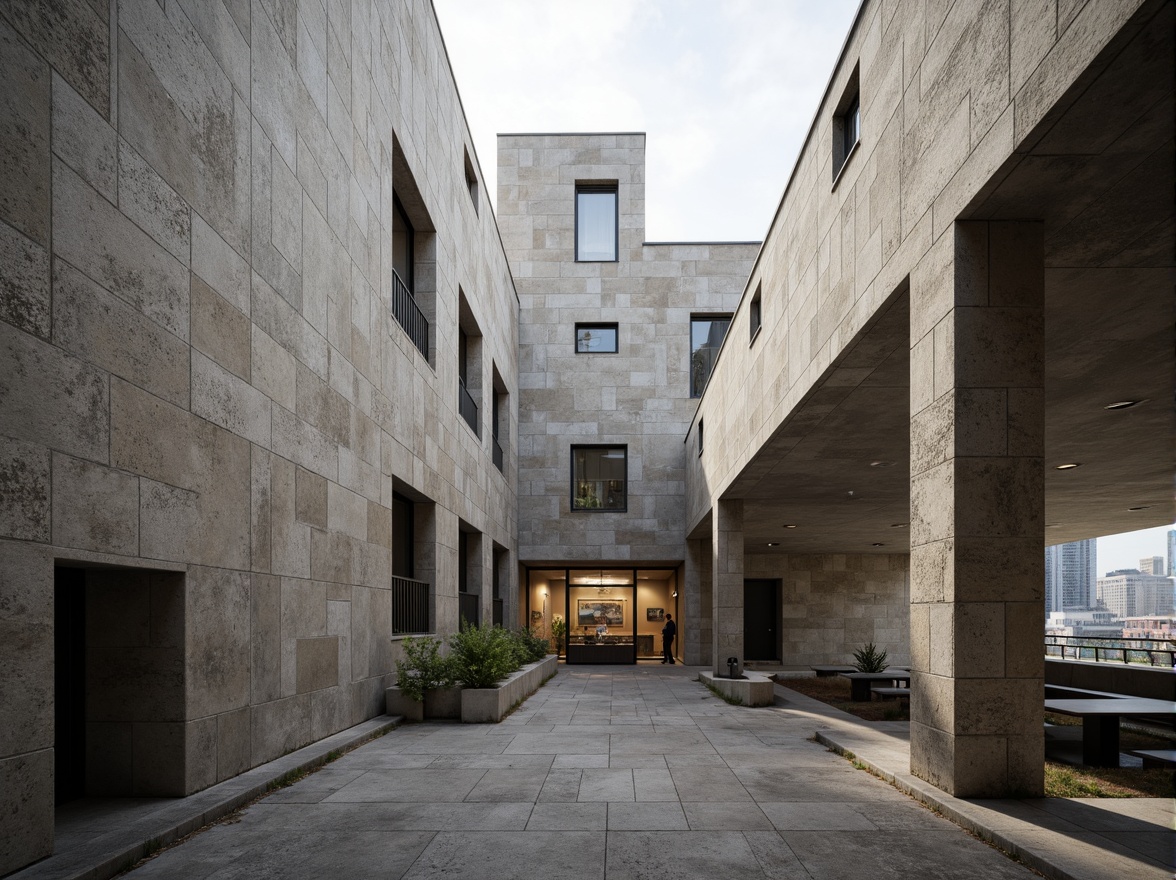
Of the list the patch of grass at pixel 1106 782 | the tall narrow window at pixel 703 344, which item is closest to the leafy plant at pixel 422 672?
the patch of grass at pixel 1106 782

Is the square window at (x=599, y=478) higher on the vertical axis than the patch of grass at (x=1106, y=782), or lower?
higher

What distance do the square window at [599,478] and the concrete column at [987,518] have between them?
2241cm

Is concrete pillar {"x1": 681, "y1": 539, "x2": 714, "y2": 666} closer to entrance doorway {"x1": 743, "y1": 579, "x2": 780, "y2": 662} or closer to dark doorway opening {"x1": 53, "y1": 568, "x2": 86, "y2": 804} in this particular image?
entrance doorway {"x1": 743, "y1": 579, "x2": 780, "y2": 662}

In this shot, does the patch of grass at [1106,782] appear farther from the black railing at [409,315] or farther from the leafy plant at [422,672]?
the black railing at [409,315]

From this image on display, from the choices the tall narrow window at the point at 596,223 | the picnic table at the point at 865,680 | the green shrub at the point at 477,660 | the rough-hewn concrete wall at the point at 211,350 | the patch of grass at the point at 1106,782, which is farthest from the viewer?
the tall narrow window at the point at 596,223

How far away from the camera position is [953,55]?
22.4ft

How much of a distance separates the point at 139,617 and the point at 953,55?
7683 mm

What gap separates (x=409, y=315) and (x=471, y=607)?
8.35m

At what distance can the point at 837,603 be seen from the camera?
32.4m

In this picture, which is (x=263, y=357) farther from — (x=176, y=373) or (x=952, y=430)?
(x=952, y=430)

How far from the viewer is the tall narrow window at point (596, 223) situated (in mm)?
30625

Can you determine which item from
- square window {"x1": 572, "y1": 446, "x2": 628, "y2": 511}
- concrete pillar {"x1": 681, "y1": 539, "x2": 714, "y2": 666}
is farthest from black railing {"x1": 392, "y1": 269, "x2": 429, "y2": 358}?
concrete pillar {"x1": 681, "y1": 539, "x2": 714, "y2": 666}

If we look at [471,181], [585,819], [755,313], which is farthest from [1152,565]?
[471,181]

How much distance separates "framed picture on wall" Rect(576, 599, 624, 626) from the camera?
30.3 meters
